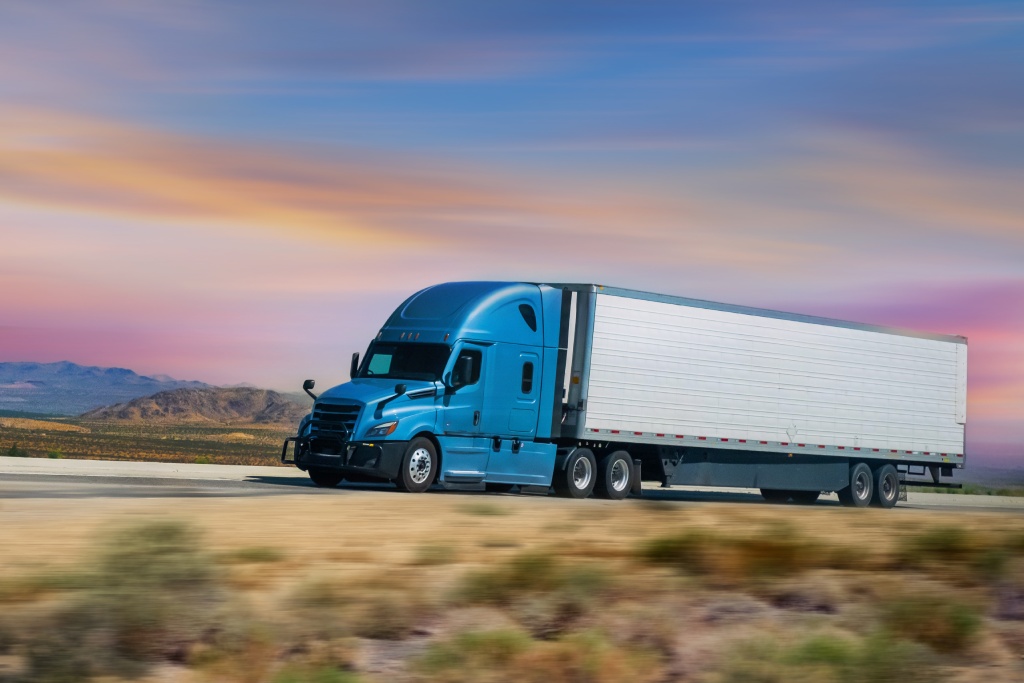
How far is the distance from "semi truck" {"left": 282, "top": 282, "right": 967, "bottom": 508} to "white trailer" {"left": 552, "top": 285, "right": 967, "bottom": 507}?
0.13 feet

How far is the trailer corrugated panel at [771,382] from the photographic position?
27.1m

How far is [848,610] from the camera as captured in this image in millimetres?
10266

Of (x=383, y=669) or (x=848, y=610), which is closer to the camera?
(x=383, y=669)

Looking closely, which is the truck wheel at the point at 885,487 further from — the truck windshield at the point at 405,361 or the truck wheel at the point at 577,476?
the truck windshield at the point at 405,361

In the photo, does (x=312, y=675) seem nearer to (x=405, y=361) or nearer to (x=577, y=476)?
(x=405, y=361)

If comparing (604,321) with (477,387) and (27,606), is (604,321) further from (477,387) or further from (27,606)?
(27,606)

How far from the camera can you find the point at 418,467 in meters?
24.4

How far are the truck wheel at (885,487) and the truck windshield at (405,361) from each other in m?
13.5

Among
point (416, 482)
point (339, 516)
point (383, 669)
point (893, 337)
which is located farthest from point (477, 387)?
point (383, 669)

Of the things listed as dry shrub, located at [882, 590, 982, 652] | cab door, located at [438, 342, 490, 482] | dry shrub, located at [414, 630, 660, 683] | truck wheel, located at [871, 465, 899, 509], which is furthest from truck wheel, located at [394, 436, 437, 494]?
dry shrub, located at [414, 630, 660, 683]

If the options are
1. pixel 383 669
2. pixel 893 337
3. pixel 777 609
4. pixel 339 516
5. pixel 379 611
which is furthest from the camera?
pixel 893 337

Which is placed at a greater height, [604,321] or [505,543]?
[604,321]

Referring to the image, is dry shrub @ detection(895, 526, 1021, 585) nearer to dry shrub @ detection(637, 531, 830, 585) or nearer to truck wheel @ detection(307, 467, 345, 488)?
dry shrub @ detection(637, 531, 830, 585)

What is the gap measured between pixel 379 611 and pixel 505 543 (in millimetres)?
3138
